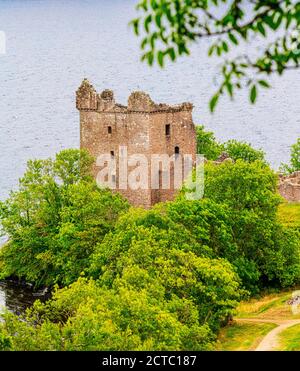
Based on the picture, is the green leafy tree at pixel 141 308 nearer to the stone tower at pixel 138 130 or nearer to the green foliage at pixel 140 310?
the green foliage at pixel 140 310

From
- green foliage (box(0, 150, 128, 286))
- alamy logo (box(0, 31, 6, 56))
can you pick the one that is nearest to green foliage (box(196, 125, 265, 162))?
green foliage (box(0, 150, 128, 286))

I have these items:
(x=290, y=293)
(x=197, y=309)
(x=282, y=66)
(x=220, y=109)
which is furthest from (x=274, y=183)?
(x=220, y=109)

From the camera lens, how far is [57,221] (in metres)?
57.1

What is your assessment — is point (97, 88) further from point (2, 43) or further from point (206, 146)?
point (206, 146)

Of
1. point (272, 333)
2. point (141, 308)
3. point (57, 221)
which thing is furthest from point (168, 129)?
point (141, 308)

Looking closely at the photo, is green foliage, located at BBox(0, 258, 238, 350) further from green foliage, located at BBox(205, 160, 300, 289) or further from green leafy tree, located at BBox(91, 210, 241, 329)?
green foliage, located at BBox(205, 160, 300, 289)

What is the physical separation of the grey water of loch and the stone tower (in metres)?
24.1

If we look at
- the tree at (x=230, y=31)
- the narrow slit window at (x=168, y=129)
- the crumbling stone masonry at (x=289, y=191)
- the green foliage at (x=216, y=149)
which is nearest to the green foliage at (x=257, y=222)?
the narrow slit window at (x=168, y=129)

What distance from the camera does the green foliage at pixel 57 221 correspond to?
51719 millimetres

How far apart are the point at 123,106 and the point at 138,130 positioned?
7.22ft

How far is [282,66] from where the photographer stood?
460 inches

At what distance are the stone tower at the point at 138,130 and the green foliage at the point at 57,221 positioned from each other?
2.29 metres

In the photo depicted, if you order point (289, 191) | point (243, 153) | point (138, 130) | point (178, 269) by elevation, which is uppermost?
point (138, 130)

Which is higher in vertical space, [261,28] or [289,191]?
[261,28]
